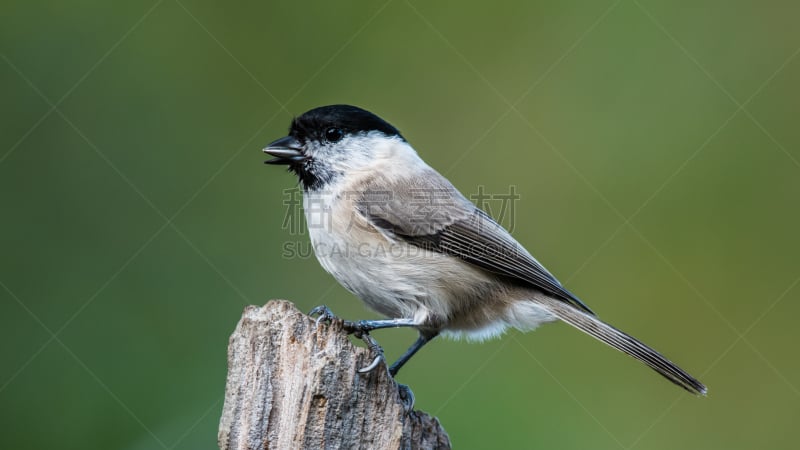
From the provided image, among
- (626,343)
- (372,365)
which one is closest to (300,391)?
(372,365)

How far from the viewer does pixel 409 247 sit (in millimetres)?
2764

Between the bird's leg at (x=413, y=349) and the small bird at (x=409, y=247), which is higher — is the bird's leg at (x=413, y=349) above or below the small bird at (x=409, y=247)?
below

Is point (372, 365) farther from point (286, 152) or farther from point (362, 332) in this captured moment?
point (286, 152)

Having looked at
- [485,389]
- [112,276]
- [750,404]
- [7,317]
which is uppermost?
[750,404]

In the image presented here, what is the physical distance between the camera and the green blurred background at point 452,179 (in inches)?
124

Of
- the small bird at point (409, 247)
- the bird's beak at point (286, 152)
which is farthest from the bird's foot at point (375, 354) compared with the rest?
the bird's beak at point (286, 152)

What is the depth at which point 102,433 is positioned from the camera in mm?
3057

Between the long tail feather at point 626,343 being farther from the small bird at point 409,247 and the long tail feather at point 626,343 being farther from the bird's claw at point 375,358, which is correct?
the bird's claw at point 375,358

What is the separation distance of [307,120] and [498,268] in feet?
3.45

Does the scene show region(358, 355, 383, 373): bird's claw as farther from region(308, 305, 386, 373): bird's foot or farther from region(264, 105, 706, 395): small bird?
region(264, 105, 706, 395): small bird

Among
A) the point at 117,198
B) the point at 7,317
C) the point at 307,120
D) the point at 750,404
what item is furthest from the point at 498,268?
the point at 7,317

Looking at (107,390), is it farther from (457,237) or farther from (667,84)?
(667,84)

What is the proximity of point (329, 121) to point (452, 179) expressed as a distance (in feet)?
4.54

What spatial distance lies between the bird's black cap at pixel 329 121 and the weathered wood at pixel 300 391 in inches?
45.0
